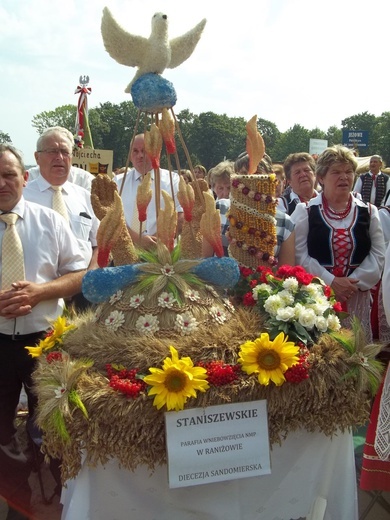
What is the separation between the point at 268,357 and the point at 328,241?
4.77ft

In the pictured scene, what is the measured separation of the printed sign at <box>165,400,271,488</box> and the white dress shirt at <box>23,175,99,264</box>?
1.68 meters

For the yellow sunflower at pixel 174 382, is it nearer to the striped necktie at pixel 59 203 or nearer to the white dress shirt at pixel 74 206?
the white dress shirt at pixel 74 206

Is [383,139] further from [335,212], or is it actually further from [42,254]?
[42,254]

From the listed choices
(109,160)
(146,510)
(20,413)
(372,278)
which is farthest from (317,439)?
(109,160)

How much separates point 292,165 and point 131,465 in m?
3.57

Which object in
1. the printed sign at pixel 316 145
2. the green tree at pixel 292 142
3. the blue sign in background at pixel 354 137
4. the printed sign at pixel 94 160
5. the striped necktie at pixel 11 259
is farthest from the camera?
the green tree at pixel 292 142

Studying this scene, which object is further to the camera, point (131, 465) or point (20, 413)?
point (20, 413)

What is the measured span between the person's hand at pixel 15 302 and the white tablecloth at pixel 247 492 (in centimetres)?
80

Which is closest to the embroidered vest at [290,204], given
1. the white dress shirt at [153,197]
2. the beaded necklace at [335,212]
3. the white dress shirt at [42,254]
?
the white dress shirt at [153,197]

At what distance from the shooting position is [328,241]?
299 cm

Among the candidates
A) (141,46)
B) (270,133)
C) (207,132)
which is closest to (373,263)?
(141,46)

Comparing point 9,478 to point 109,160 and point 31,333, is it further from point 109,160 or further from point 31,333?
point 109,160

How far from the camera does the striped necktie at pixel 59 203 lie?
3.16 meters

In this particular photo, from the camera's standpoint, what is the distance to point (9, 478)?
280cm
